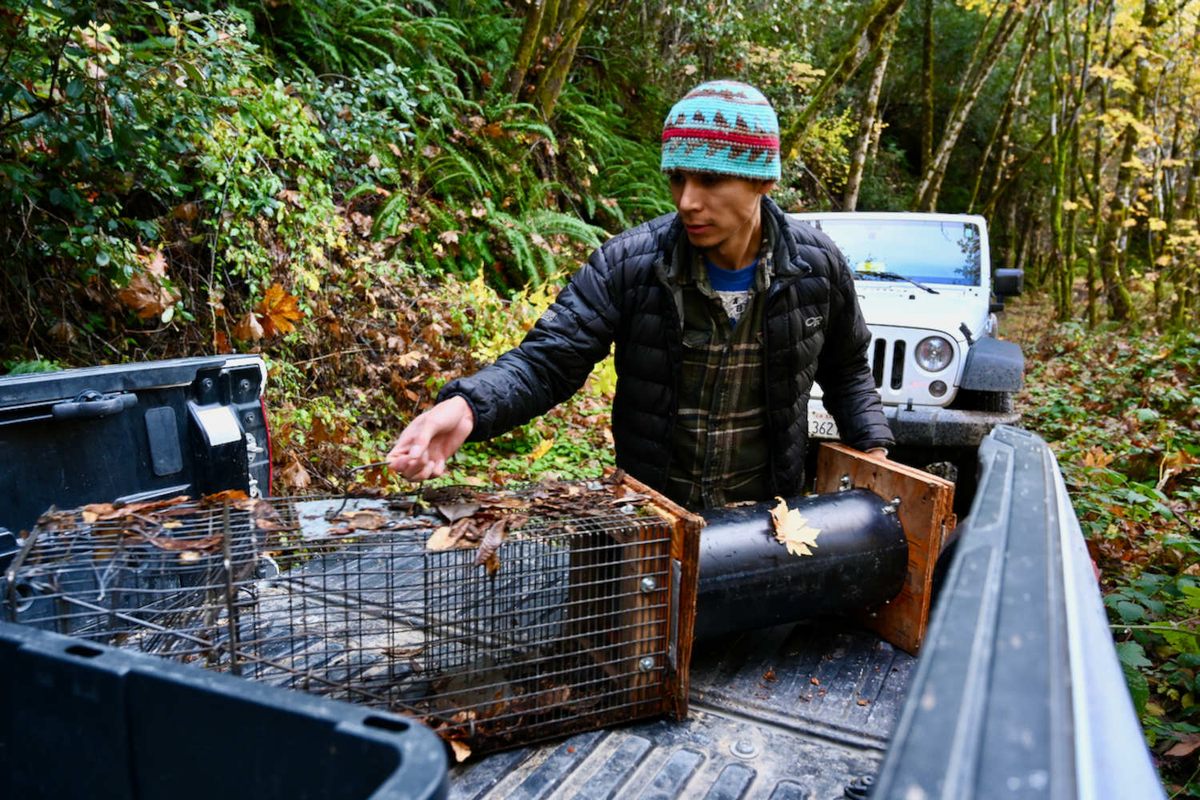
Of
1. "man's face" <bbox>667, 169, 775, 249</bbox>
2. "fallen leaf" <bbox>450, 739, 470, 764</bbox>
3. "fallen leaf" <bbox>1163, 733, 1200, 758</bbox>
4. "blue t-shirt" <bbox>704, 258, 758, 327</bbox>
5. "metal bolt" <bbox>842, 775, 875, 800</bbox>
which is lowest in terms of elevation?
"fallen leaf" <bbox>1163, 733, 1200, 758</bbox>

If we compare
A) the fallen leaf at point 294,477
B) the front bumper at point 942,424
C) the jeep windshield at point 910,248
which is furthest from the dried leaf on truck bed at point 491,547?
the jeep windshield at point 910,248

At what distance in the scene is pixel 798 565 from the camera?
8.95ft

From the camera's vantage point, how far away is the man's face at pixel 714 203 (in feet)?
9.05

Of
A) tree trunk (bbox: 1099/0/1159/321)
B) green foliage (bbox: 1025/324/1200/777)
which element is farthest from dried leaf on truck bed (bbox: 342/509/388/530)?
tree trunk (bbox: 1099/0/1159/321)

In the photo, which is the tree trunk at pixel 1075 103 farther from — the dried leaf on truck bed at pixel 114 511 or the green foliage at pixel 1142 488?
the dried leaf on truck bed at pixel 114 511

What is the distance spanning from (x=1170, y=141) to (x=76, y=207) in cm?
1821

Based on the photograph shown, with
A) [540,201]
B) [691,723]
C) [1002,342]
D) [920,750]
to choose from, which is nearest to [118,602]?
[691,723]

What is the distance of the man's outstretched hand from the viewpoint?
7.36 ft

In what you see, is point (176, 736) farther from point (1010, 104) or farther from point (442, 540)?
point (1010, 104)

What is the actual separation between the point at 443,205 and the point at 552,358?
19.9 ft

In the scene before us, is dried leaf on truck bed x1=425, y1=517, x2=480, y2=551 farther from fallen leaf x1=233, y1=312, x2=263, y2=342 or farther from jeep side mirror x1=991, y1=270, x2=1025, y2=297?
jeep side mirror x1=991, y1=270, x2=1025, y2=297

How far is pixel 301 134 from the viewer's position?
5.77 metres

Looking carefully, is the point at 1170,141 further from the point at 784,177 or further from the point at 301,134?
the point at 301,134

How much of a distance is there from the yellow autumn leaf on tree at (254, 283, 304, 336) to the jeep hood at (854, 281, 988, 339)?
12.7 feet
